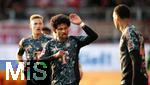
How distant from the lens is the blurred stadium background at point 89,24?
22.6 m

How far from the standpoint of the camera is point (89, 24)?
76.8 feet

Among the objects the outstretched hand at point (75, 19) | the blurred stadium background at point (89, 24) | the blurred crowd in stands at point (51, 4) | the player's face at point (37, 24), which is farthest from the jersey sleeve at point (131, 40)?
the blurred crowd in stands at point (51, 4)

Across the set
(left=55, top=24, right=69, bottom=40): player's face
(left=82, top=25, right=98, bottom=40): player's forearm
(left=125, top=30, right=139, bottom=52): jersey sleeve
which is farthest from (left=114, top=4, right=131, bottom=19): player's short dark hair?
(left=55, top=24, right=69, bottom=40): player's face

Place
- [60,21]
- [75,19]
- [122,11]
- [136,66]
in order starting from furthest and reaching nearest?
[75,19] → [60,21] → [122,11] → [136,66]

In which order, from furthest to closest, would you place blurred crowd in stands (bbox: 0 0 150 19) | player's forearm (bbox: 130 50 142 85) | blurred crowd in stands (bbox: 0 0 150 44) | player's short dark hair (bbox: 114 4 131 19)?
blurred crowd in stands (bbox: 0 0 150 19) < blurred crowd in stands (bbox: 0 0 150 44) < player's short dark hair (bbox: 114 4 131 19) < player's forearm (bbox: 130 50 142 85)

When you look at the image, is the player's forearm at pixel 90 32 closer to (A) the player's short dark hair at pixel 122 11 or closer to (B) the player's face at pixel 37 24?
(A) the player's short dark hair at pixel 122 11

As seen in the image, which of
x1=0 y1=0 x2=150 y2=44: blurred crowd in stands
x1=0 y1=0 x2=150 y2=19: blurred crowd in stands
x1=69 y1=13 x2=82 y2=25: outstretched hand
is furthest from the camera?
x1=0 y1=0 x2=150 y2=19: blurred crowd in stands

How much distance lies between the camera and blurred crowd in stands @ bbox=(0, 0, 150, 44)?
23.1 meters

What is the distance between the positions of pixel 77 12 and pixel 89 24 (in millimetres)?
618

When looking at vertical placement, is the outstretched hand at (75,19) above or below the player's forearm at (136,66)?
above

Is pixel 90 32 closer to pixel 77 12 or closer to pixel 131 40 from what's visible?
pixel 131 40

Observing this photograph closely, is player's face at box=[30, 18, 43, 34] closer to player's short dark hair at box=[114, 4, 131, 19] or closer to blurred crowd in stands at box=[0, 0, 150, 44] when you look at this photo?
player's short dark hair at box=[114, 4, 131, 19]

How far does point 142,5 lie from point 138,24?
1.23 m

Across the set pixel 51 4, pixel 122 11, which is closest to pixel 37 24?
pixel 122 11
